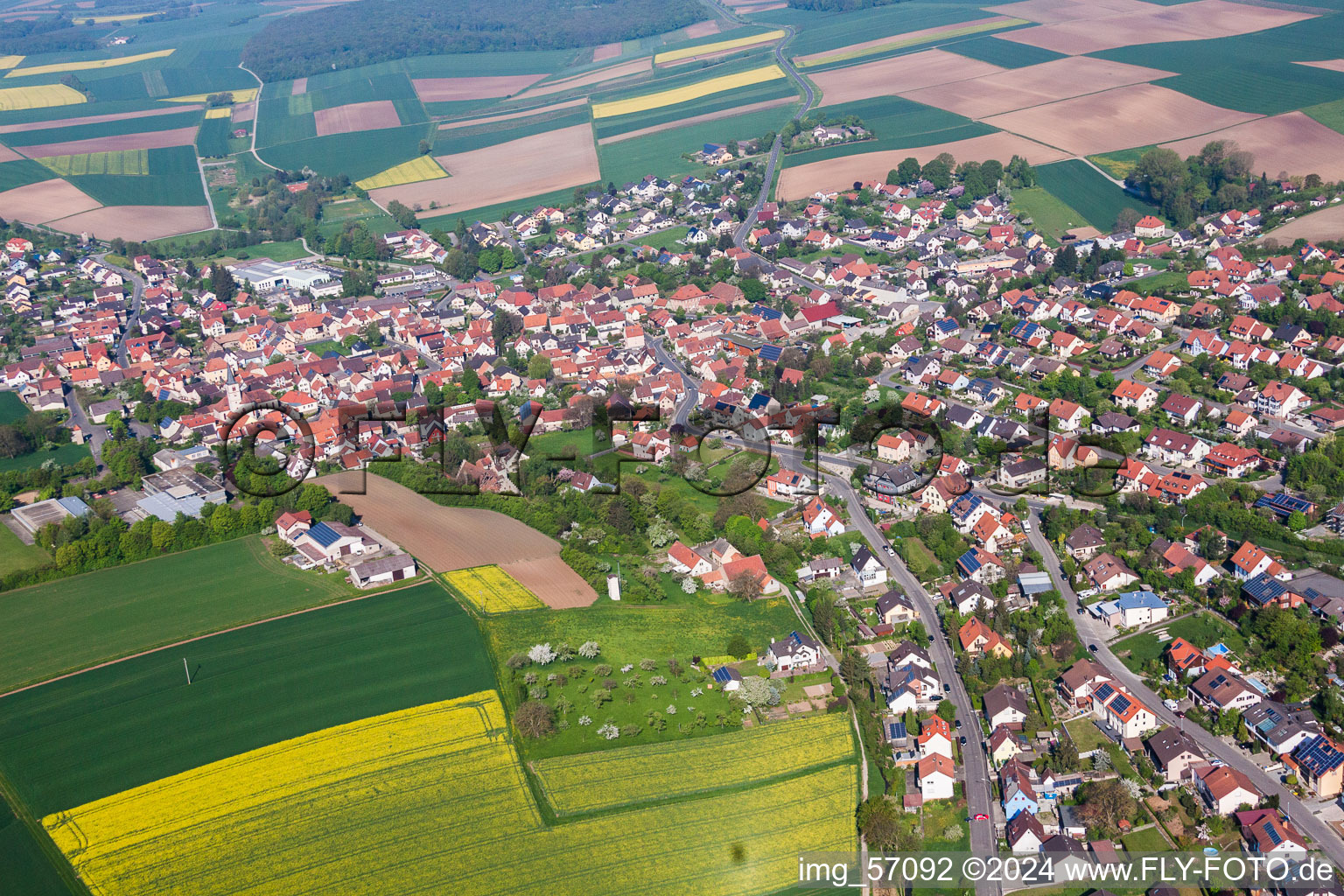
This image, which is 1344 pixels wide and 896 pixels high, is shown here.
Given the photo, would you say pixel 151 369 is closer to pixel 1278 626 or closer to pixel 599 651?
pixel 599 651

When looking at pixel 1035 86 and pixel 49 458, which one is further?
pixel 1035 86

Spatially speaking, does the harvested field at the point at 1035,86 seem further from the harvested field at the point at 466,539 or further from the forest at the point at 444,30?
the harvested field at the point at 466,539

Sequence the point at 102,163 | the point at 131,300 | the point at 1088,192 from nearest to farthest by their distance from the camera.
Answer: the point at 131,300, the point at 1088,192, the point at 102,163

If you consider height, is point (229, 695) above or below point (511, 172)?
above

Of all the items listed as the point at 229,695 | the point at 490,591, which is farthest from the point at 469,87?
the point at 229,695

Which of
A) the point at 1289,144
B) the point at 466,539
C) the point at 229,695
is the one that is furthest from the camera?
the point at 1289,144

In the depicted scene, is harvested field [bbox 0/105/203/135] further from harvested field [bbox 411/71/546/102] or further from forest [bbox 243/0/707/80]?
harvested field [bbox 411/71/546/102]

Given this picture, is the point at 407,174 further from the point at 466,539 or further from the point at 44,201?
the point at 466,539

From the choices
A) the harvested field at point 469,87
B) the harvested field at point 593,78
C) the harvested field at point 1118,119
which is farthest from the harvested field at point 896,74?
the harvested field at point 469,87

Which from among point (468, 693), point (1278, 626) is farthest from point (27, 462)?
point (1278, 626)
